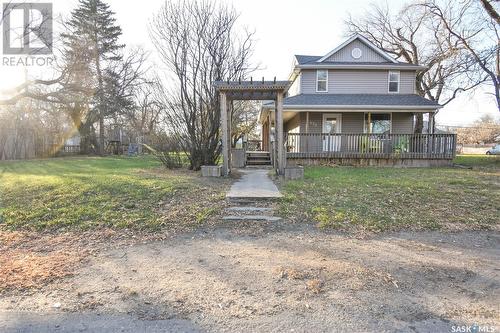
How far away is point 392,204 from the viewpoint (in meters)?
7.12

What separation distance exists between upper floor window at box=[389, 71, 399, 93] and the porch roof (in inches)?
24.6

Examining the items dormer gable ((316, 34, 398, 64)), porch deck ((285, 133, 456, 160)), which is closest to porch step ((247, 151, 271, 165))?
porch deck ((285, 133, 456, 160))

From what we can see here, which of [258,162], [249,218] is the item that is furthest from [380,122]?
[249,218]

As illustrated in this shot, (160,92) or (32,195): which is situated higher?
(160,92)

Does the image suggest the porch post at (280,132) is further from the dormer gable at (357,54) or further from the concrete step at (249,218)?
the dormer gable at (357,54)

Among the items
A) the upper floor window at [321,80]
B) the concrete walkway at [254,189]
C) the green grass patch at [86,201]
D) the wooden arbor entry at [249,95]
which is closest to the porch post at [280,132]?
the wooden arbor entry at [249,95]

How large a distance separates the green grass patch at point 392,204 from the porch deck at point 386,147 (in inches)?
262

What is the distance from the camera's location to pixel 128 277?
388cm

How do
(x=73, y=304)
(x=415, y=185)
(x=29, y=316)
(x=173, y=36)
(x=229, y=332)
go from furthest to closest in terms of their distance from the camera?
(x=173, y=36), (x=415, y=185), (x=73, y=304), (x=29, y=316), (x=229, y=332)

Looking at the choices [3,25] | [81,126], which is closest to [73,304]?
[3,25]

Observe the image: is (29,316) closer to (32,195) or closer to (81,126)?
(32,195)

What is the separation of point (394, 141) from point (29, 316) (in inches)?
644

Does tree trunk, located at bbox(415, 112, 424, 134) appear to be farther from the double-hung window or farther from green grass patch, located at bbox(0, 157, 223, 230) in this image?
green grass patch, located at bbox(0, 157, 223, 230)

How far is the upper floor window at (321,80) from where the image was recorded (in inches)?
757
